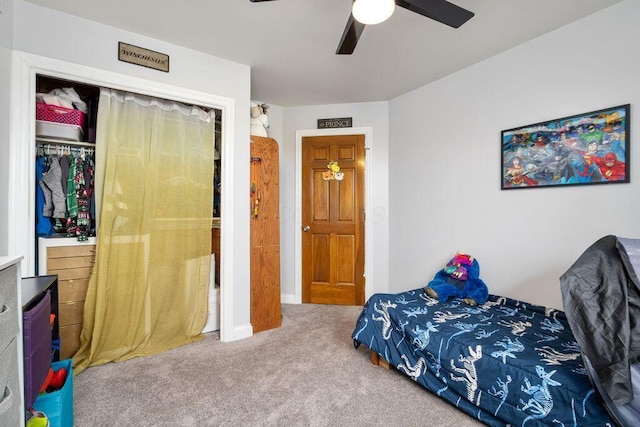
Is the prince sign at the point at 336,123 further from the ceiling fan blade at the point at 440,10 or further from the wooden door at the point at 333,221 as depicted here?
the ceiling fan blade at the point at 440,10

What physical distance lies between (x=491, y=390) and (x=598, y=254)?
0.83m

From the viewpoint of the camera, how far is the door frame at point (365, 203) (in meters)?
3.66

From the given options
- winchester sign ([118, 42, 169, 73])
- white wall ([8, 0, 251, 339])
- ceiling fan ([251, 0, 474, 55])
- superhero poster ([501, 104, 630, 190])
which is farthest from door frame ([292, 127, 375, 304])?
ceiling fan ([251, 0, 474, 55])

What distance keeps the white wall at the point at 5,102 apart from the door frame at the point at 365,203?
2.53m

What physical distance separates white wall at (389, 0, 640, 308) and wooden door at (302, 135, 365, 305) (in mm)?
416

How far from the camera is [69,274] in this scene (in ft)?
7.39

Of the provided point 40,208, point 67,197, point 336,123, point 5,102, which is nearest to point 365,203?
point 336,123

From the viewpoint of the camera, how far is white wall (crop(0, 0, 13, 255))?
1.72 meters

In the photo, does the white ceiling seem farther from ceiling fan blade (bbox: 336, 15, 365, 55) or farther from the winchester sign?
ceiling fan blade (bbox: 336, 15, 365, 55)

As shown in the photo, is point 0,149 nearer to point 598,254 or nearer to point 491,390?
point 491,390

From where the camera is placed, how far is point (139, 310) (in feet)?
7.79

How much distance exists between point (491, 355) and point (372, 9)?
1826mm

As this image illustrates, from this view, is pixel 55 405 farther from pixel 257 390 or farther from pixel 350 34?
A: pixel 350 34

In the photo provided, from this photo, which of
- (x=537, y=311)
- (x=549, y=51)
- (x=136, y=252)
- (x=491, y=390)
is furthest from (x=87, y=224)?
(x=549, y=51)
